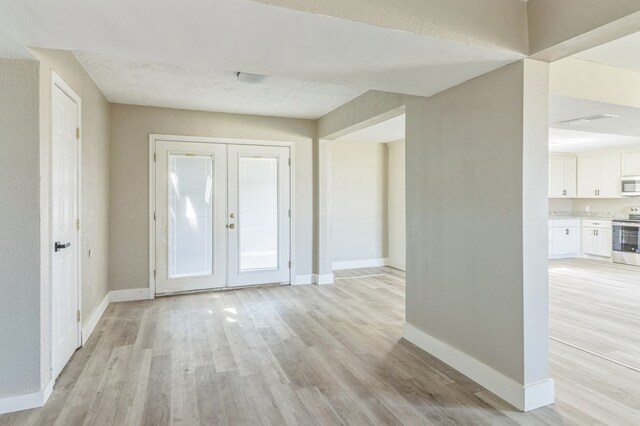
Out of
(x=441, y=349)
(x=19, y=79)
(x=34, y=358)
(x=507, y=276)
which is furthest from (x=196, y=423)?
(x=19, y=79)

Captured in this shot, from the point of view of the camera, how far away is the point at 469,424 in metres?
2.12

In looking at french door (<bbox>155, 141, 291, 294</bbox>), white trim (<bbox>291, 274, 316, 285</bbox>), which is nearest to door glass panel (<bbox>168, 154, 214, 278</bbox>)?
french door (<bbox>155, 141, 291, 294</bbox>)

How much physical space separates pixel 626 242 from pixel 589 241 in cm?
91

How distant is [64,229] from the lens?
2.79 m

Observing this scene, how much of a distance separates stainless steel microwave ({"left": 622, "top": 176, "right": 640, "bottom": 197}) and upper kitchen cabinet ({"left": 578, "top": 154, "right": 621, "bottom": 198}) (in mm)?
127

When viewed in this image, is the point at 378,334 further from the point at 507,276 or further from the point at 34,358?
the point at 34,358

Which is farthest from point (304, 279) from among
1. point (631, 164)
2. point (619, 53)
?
point (631, 164)

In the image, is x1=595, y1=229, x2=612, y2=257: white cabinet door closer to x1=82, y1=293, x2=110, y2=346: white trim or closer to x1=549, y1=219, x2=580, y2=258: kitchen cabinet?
x1=549, y1=219, x2=580, y2=258: kitchen cabinet

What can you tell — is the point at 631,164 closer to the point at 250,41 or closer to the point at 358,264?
the point at 358,264

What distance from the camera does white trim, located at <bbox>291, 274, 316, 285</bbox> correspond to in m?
5.58

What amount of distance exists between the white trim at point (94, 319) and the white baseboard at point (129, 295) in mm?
92

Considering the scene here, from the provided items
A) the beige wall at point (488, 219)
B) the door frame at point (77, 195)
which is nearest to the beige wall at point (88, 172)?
the door frame at point (77, 195)

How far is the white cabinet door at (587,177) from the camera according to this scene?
316 inches

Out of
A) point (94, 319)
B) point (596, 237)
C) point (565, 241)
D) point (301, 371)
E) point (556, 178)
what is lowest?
point (301, 371)
